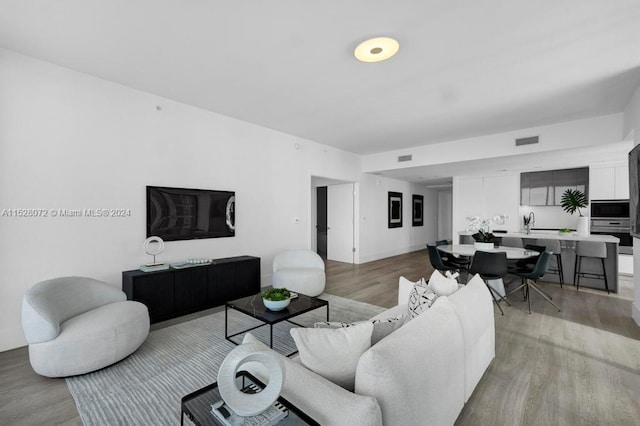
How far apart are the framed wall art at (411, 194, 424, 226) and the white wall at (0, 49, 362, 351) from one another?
6365 mm

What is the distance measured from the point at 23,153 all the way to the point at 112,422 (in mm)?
2696

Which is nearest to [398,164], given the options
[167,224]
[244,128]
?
[244,128]

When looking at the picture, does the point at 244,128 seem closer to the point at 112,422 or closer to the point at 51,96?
the point at 51,96

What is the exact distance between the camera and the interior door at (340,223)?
7335 millimetres

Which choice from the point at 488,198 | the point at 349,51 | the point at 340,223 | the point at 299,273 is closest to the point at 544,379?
the point at 299,273

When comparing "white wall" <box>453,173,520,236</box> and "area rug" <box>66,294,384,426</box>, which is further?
"white wall" <box>453,173,520,236</box>

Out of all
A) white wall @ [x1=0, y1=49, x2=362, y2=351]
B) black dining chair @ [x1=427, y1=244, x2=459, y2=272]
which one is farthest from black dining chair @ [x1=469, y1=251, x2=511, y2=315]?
white wall @ [x1=0, y1=49, x2=362, y2=351]

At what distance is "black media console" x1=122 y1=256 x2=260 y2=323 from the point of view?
3289 millimetres

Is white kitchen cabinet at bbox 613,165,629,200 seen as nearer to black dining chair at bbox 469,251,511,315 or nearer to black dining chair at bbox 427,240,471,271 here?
black dining chair at bbox 427,240,471,271

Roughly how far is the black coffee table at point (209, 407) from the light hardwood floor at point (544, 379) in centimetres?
122

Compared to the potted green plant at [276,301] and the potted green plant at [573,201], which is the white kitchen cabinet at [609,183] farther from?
the potted green plant at [276,301]

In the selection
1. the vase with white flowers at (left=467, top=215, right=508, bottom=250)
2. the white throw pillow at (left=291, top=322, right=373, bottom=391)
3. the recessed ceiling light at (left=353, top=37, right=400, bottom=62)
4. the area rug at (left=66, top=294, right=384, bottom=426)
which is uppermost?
the recessed ceiling light at (left=353, top=37, right=400, bottom=62)

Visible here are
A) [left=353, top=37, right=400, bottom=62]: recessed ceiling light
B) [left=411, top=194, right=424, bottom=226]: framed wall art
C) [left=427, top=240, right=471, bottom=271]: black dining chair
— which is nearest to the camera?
[left=353, top=37, right=400, bottom=62]: recessed ceiling light

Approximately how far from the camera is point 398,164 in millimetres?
6609
